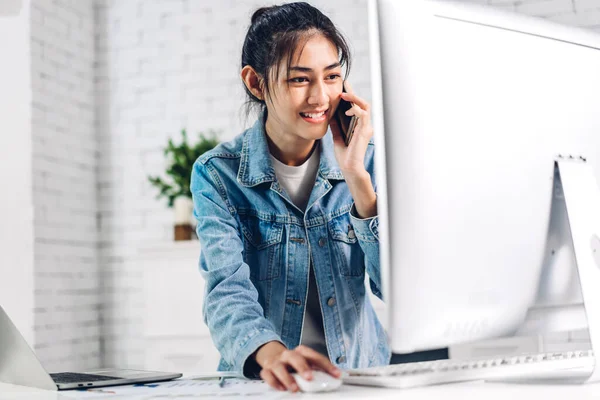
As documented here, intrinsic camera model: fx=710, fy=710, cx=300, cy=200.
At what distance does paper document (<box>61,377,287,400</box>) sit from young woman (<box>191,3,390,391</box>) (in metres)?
0.24

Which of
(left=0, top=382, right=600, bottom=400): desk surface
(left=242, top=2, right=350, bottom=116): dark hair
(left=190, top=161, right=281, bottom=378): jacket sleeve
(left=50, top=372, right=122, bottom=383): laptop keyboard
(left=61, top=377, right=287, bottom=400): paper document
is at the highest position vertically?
(left=242, top=2, right=350, bottom=116): dark hair

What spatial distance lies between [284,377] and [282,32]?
2.71 ft

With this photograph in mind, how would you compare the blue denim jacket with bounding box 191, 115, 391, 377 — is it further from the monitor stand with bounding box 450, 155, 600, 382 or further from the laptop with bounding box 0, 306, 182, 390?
the monitor stand with bounding box 450, 155, 600, 382

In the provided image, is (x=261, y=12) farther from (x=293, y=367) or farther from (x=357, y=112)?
(x=293, y=367)

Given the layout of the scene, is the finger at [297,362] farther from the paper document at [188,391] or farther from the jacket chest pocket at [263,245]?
the jacket chest pocket at [263,245]

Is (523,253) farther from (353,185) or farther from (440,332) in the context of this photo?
(353,185)

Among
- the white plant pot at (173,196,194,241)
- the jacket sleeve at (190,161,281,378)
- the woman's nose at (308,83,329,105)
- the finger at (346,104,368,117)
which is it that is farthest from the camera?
the white plant pot at (173,196,194,241)

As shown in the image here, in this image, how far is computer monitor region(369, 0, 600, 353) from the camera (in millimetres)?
845

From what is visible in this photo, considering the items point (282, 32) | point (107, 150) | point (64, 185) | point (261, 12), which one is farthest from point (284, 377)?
point (107, 150)

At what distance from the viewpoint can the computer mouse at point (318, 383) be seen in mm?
943

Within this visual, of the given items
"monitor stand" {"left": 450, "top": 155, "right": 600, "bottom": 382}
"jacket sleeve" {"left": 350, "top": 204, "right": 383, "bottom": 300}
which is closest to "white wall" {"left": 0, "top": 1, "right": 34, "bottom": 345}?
"jacket sleeve" {"left": 350, "top": 204, "right": 383, "bottom": 300}

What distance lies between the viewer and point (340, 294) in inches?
59.5

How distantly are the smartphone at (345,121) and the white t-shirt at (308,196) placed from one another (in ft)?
0.61

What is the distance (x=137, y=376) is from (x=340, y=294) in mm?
462
